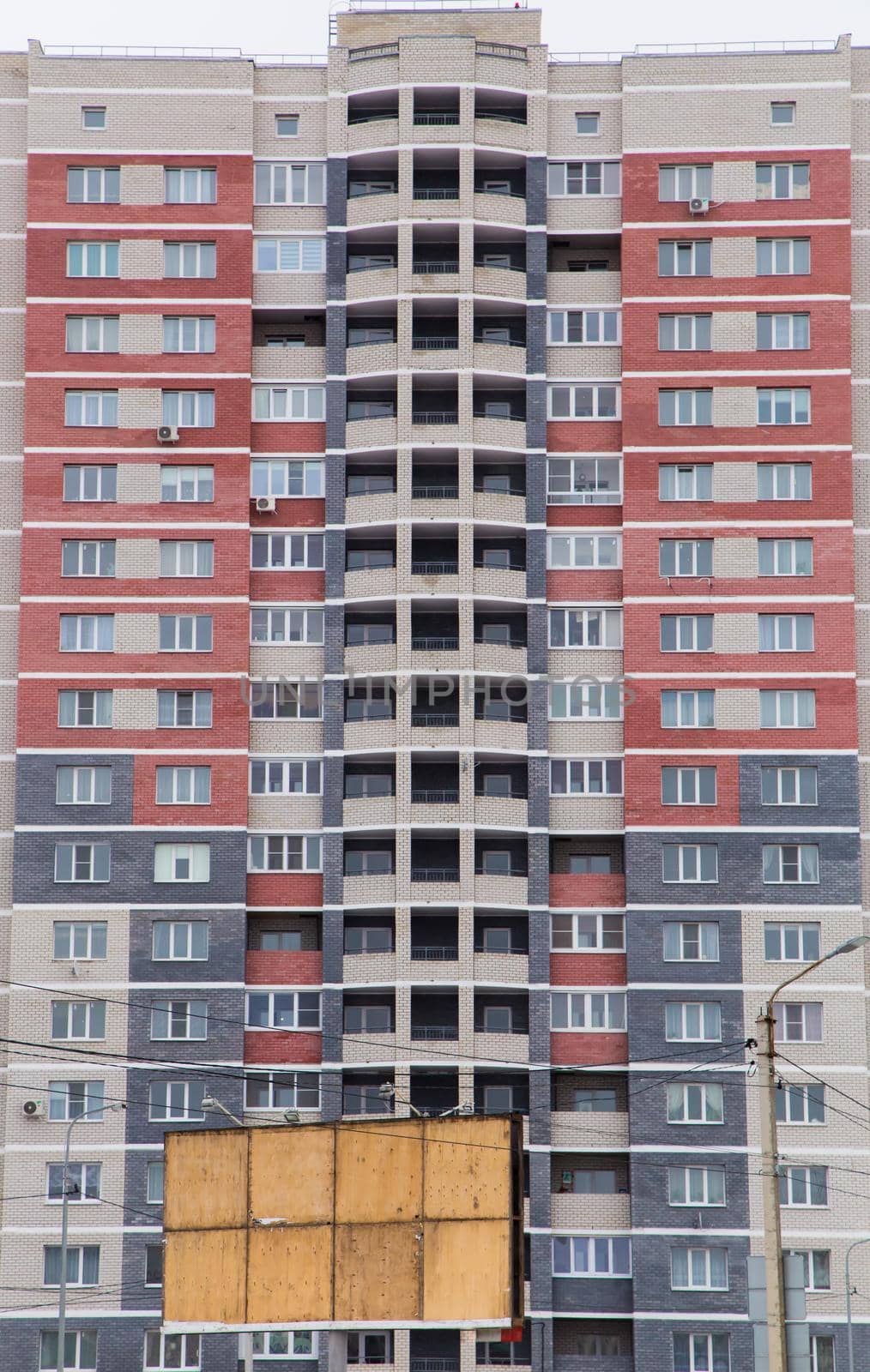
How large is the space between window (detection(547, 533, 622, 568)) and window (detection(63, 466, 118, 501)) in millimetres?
17104

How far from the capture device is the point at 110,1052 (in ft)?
259

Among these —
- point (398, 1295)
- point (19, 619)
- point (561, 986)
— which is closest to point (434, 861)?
point (561, 986)

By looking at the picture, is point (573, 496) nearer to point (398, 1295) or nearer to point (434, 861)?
point (434, 861)

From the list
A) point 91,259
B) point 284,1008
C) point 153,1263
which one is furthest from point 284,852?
point 91,259

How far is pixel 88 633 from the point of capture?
3248 inches

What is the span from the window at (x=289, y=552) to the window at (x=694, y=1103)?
950 inches

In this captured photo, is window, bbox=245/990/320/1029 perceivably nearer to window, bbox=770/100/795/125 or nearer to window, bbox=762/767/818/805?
window, bbox=762/767/818/805

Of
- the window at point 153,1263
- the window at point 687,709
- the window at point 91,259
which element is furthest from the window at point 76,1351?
the window at point 91,259

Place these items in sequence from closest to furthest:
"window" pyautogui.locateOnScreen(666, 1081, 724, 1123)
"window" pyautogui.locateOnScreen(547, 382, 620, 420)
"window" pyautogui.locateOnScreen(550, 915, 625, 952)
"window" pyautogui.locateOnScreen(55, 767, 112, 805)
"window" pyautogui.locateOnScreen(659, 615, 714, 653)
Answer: "window" pyautogui.locateOnScreen(666, 1081, 724, 1123) → "window" pyautogui.locateOnScreen(550, 915, 625, 952) → "window" pyautogui.locateOnScreen(55, 767, 112, 805) → "window" pyautogui.locateOnScreen(659, 615, 714, 653) → "window" pyautogui.locateOnScreen(547, 382, 620, 420)

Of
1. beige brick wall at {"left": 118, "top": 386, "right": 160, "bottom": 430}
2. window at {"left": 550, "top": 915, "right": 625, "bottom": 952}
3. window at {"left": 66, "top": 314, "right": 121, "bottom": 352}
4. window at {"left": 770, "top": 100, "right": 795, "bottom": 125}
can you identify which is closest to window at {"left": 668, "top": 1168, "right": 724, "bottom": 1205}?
window at {"left": 550, "top": 915, "right": 625, "bottom": 952}

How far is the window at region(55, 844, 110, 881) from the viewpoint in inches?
3169

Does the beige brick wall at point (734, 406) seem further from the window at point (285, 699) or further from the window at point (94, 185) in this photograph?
the window at point (94, 185)

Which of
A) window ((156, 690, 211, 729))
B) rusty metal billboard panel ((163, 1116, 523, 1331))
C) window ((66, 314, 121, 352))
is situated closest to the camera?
rusty metal billboard panel ((163, 1116, 523, 1331))

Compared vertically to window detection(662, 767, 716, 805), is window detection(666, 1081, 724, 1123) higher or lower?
lower
